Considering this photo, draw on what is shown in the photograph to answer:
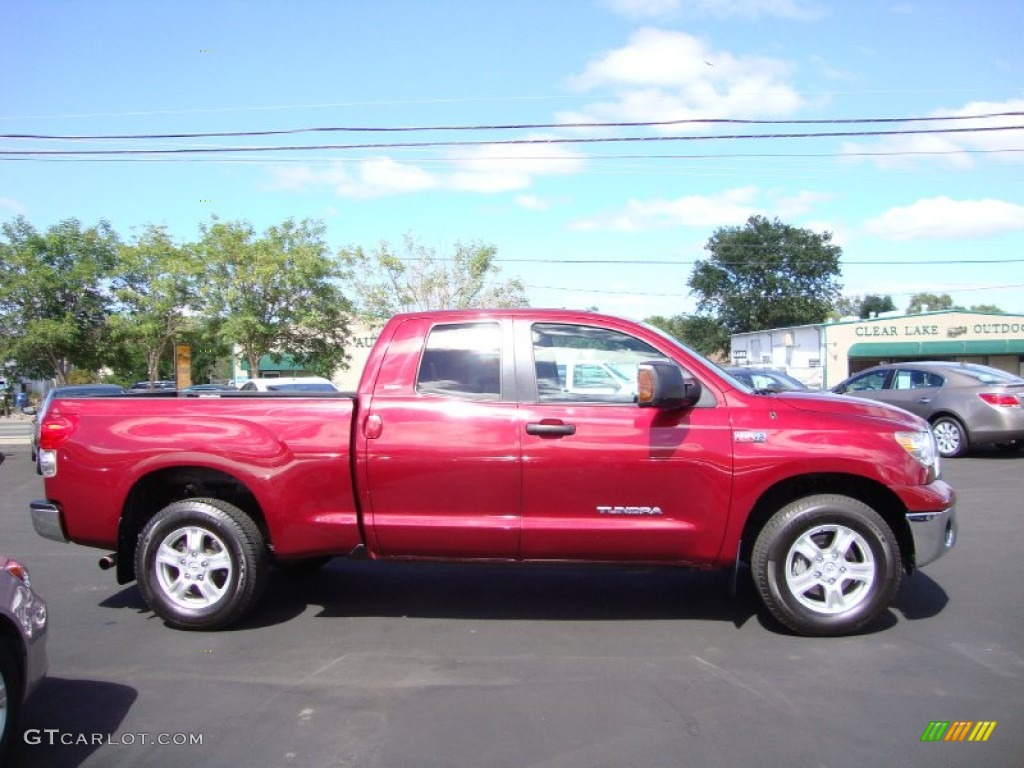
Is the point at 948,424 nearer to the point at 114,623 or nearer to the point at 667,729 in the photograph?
the point at 667,729

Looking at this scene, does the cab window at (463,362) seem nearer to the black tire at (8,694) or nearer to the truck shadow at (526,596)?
the truck shadow at (526,596)

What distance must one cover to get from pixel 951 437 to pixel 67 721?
12.8 m

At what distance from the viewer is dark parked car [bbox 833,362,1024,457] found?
12.4m

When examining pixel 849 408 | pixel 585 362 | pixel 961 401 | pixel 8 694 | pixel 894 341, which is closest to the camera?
pixel 8 694

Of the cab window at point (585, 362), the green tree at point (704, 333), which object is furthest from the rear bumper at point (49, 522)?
the green tree at point (704, 333)

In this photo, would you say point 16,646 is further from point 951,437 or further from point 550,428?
point 951,437

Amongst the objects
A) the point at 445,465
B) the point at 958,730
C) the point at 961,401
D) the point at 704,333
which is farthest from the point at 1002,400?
the point at 704,333

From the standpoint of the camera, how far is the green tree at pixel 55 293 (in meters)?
24.9

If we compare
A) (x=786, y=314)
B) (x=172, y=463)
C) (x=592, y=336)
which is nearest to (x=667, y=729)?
(x=592, y=336)

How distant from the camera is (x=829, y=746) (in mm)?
3529

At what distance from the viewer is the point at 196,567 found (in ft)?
16.7

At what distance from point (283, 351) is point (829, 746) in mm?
27426

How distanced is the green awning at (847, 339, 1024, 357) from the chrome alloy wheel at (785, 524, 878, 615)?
1716 inches

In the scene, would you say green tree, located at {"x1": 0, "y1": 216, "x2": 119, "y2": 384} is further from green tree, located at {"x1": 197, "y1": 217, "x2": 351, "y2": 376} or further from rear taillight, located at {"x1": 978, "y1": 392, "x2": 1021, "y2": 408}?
rear taillight, located at {"x1": 978, "y1": 392, "x2": 1021, "y2": 408}
